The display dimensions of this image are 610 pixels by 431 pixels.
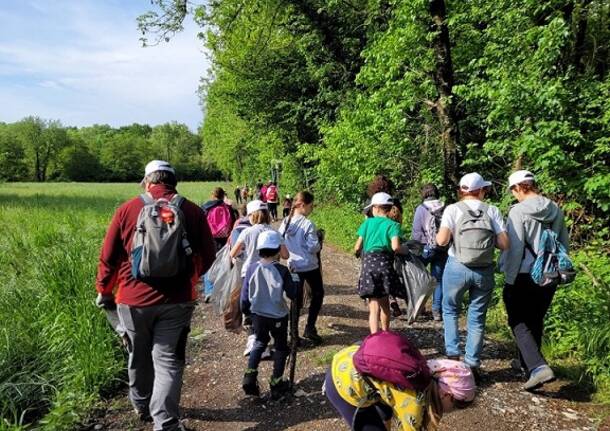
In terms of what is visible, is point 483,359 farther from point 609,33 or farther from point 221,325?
point 609,33

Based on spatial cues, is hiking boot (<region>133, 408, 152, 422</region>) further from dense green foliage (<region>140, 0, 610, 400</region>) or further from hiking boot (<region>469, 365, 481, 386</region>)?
dense green foliage (<region>140, 0, 610, 400</region>)

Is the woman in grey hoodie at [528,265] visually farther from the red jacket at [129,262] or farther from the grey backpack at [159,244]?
the grey backpack at [159,244]

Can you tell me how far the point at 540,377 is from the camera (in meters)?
3.72

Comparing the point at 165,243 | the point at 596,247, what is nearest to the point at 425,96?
the point at 596,247

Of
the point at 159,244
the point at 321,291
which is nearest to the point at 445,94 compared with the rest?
the point at 321,291

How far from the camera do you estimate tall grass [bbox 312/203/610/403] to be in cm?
402

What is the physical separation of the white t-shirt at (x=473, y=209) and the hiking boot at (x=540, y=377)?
1.26 meters

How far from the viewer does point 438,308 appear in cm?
610

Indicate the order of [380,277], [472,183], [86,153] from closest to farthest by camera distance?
1. [472,183]
2. [380,277]
3. [86,153]

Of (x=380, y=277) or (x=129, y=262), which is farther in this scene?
(x=380, y=277)

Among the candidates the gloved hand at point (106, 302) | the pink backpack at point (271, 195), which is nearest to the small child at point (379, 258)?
the gloved hand at point (106, 302)

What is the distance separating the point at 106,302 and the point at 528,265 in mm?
3719

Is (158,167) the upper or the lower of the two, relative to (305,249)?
upper

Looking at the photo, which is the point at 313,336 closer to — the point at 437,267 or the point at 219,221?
the point at 437,267
